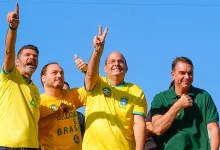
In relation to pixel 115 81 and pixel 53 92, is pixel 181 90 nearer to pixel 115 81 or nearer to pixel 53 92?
pixel 115 81

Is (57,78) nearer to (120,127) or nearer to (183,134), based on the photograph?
(120,127)

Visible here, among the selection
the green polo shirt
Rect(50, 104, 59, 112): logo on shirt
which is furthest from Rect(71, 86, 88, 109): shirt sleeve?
the green polo shirt

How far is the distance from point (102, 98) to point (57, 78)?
45.3 inches

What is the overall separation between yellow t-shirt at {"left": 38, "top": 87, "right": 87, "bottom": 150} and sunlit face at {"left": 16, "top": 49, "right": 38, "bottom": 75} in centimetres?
74

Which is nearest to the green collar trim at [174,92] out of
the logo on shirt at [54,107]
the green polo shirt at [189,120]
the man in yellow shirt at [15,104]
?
the green polo shirt at [189,120]

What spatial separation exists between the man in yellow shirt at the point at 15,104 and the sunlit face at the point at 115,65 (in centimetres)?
119

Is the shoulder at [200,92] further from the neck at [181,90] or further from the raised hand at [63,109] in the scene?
the raised hand at [63,109]

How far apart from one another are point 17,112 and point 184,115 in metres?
2.45

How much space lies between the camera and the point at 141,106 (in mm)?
7863

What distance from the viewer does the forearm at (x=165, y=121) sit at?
740 cm

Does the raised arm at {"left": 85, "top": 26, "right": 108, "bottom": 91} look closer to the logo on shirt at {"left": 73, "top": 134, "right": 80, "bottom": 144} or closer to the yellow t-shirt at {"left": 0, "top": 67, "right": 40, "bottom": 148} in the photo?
the yellow t-shirt at {"left": 0, "top": 67, "right": 40, "bottom": 148}

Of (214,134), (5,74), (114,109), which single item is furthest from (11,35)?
(214,134)

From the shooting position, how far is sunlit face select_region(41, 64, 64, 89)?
28.1 ft

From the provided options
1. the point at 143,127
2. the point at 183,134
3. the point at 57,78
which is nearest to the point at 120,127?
the point at 143,127
